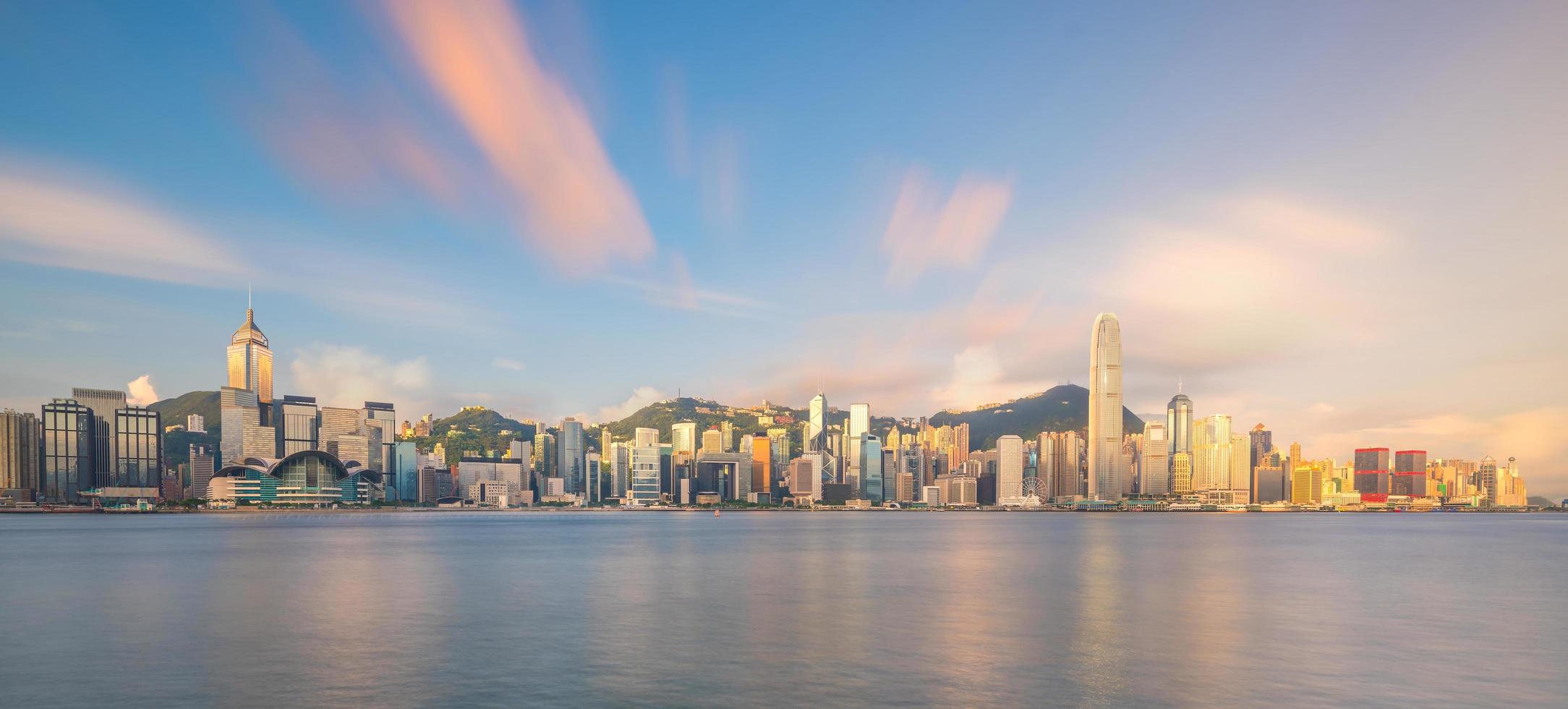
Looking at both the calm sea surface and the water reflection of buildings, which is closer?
the calm sea surface

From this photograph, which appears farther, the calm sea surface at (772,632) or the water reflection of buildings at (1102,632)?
the water reflection of buildings at (1102,632)

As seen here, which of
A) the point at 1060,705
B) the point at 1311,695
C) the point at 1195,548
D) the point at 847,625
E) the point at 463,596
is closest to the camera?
the point at 1060,705

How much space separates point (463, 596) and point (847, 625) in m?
30.2

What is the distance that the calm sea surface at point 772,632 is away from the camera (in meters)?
35.2

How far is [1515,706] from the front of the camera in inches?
1336

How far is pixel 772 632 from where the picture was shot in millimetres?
48844

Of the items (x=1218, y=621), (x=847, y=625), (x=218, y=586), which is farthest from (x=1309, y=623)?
(x=218, y=586)

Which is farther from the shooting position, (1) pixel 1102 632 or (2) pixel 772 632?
(1) pixel 1102 632

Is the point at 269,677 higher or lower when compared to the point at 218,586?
higher

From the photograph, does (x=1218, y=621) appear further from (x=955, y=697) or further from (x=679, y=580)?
(x=679, y=580)

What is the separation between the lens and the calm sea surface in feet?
116

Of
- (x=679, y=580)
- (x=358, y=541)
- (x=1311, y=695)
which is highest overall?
(x=1311, y=695)

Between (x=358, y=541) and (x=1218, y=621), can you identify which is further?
(x=358, y=541)

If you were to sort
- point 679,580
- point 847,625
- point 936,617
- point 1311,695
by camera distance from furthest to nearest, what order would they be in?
point 679,580 < point 936,617 < point 847,625 < point 1311,695
